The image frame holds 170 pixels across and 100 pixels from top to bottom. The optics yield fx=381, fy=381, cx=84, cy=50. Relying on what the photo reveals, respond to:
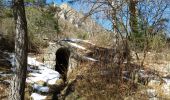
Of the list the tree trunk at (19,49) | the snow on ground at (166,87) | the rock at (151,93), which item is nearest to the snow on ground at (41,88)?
the tree trunk at (19,49)

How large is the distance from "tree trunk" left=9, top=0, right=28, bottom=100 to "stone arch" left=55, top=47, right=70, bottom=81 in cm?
572

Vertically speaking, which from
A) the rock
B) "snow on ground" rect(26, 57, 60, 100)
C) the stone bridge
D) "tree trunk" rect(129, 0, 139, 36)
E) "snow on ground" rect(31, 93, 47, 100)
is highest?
"tree trunk" rect(129, 0, 139, 36)

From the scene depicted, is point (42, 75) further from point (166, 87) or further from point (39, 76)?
point (166, 87)

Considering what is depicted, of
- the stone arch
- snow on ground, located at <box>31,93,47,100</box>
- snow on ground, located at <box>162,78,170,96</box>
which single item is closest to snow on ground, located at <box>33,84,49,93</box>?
snow on ground, located at <box>31,93,47,100</box>

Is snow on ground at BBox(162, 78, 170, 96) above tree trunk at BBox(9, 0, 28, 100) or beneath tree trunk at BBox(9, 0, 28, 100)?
beneath

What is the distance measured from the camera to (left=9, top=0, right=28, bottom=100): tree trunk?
10.9 metres

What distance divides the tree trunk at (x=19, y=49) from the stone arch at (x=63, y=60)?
18.8 feet

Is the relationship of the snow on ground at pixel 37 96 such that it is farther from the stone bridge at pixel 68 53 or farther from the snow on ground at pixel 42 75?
the stone bridge at pixel 68 53

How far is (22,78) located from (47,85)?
3.55m

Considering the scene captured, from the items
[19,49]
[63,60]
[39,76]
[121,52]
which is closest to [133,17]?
[121,52]

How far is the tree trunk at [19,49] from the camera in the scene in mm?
10945

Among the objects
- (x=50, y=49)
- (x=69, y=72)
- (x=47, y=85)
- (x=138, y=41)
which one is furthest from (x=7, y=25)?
(x=138, y=41)

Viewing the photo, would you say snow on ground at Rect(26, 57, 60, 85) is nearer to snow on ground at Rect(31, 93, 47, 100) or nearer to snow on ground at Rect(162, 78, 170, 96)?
snow on ground at Rect(31, 93, 47, 100)

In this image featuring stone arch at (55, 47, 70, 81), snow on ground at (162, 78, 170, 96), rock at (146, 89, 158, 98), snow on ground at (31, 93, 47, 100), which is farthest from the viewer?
stone arch at (55, 47, 70, 81)
